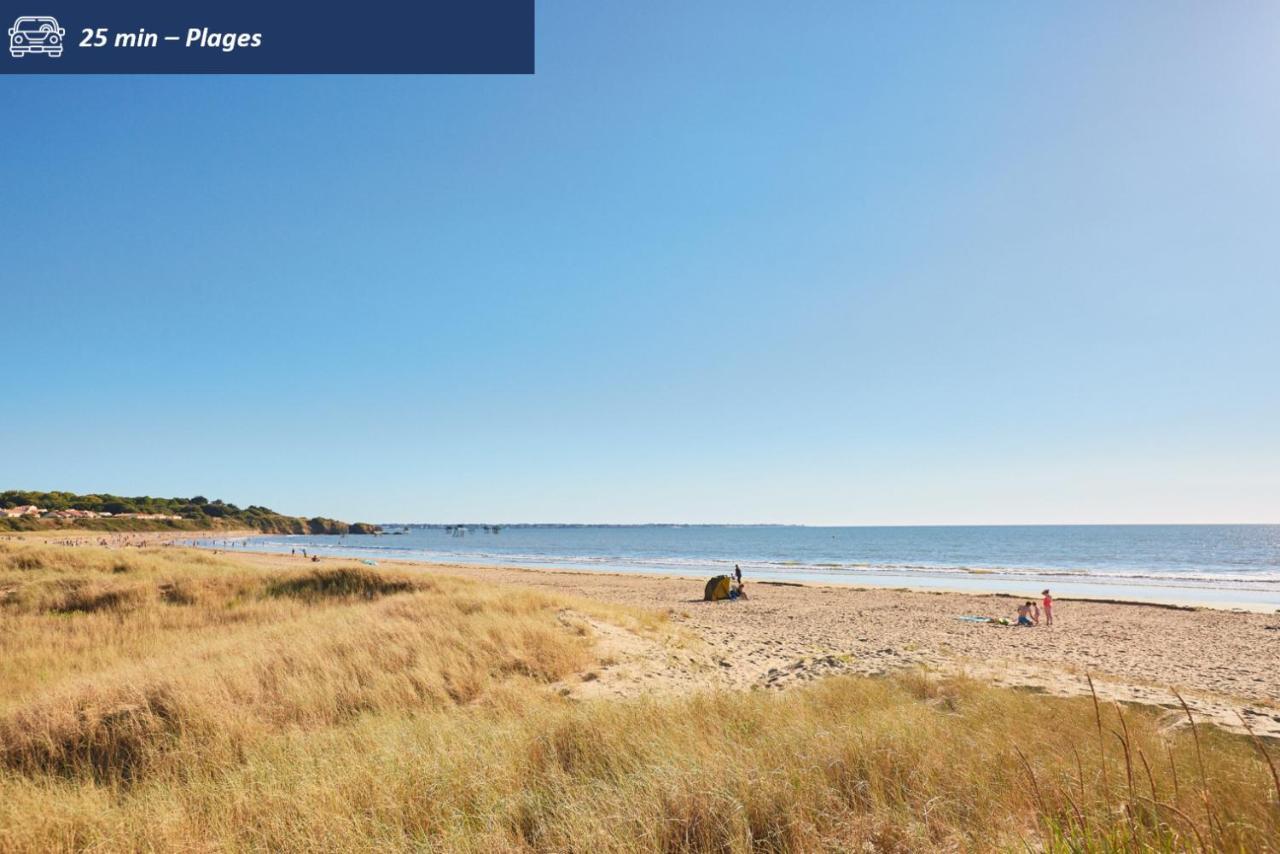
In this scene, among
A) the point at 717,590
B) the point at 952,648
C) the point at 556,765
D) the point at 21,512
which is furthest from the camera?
the point at 21,512

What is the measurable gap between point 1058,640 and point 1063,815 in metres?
20.5

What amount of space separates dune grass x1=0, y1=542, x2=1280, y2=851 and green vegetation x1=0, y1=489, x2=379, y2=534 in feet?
358

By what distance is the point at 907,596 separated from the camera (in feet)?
113

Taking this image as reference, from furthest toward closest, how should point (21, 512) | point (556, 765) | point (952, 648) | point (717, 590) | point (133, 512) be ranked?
1. point (133, 512)
2. point (21, 512)
3. point (717, 590)
4. point (952, 648)
5. point (556, 765)

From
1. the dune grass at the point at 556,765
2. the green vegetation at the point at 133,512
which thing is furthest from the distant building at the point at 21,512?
the dune grass at the point at 556,765

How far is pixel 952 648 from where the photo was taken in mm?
17438

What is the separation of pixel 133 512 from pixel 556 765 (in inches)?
7465

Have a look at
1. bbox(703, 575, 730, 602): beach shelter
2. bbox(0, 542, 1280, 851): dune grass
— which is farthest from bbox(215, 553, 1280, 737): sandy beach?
bbox(0, 542, 1280, 851): dune grass

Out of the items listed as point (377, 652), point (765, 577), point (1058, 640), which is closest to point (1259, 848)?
point (377, 652)

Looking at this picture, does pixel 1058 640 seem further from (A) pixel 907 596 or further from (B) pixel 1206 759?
(B) pixel 1206 759

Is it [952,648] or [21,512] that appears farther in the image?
[21,512]

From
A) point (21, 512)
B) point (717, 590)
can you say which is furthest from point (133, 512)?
point (717, 590)

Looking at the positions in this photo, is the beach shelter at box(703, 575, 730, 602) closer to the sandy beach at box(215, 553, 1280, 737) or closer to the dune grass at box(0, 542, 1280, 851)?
the sandy beach at box(215, 553, 1280, 737)

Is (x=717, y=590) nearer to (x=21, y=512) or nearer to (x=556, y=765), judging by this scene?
(x=556, y=765)
